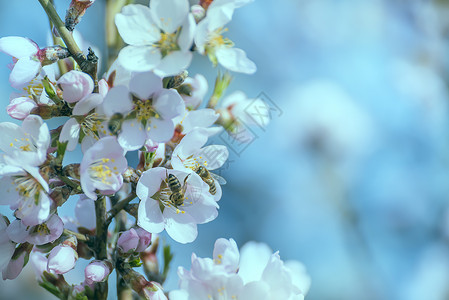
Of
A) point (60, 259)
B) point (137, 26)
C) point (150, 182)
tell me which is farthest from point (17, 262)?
point (137, 26)

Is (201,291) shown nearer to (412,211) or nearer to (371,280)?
(371,280)

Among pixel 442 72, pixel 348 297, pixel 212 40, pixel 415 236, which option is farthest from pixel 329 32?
pixel 212 40

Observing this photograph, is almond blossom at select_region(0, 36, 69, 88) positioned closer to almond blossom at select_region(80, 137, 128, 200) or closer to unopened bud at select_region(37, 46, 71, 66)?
unopened bud at select_region(37, 46, 71, 66)

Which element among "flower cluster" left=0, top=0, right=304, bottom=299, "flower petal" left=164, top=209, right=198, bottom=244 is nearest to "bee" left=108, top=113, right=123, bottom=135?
"flower cluster" left=0, top=0, right=304, bottom=299

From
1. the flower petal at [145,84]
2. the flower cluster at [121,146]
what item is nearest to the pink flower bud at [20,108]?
the flower cluster at [121,146]

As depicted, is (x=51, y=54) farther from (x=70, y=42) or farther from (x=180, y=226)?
(x=180, y=226)

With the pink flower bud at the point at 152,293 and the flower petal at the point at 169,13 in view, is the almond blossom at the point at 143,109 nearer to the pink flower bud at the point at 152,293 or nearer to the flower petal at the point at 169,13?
the flower petal at the point at 169,13

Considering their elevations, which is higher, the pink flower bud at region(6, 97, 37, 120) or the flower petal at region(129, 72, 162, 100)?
the flower petal at region(129, 72, 162, 100)
